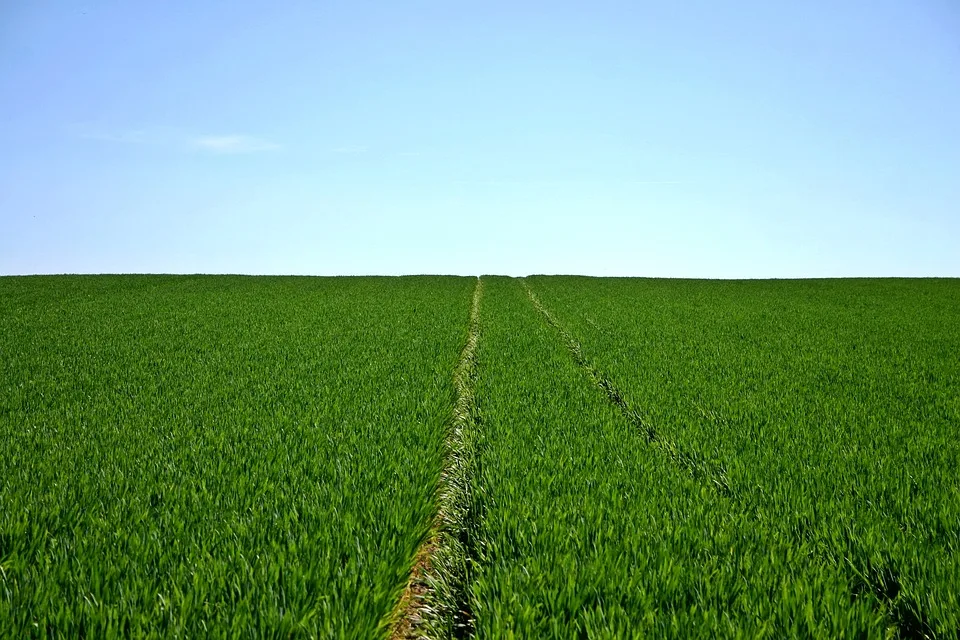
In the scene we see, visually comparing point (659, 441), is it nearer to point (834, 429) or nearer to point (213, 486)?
point (834, 429)

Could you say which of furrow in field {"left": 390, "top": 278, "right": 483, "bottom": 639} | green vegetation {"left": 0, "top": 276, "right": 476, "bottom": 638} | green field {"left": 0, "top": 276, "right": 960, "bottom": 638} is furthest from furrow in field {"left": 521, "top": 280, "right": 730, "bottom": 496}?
green vegetation {"left": 0, "top": 276, "right": 476, "bottom": 638}

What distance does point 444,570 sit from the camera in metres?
3.41

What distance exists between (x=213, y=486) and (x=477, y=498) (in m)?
1.95

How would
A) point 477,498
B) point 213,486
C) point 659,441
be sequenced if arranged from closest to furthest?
point 213,486 < point 477,498 < point 659,441

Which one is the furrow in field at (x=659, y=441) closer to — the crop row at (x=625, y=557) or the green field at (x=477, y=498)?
the green field at (x=477, y=498)

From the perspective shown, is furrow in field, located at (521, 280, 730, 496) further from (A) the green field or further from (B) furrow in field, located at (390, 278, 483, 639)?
(B) furrow in field, located at (390, 278, 483, 639)

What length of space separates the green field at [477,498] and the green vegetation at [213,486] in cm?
2

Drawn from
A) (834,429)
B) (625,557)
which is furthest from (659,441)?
(625,557)

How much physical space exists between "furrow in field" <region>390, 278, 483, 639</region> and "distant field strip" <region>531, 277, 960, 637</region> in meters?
1.96

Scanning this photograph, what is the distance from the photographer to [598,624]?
2631 mm

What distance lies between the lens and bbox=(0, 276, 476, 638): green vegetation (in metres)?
2.70

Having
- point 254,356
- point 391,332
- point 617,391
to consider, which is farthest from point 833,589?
point 391,332

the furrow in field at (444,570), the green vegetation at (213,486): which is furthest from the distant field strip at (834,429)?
the green vegetation at (213,486)

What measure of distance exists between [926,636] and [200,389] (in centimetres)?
777
